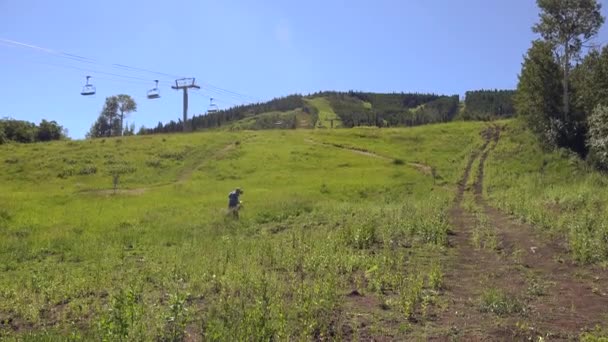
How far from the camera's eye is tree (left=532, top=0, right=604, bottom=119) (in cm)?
4681

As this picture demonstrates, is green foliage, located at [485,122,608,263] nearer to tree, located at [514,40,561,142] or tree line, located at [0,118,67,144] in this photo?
tree, located at [514,40,561,142]

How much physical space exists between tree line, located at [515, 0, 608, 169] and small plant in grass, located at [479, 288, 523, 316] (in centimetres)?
4201

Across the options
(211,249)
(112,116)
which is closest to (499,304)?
(211,249)

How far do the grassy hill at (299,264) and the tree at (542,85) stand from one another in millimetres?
9495

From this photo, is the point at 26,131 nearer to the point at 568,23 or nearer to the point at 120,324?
the point at 568,23

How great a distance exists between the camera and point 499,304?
859cm

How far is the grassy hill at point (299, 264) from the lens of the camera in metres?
7.90

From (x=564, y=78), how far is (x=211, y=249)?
4536cm

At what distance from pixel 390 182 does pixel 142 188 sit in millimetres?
21459

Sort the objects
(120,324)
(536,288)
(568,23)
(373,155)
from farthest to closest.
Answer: (373,155)
(568,23)
(536,288)
(120,324)

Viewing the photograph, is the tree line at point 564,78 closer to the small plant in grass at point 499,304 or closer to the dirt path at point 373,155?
the dirt path at point 373,155

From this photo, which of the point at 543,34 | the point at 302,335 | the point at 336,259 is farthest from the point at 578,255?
the point at 543,34

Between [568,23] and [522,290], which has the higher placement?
[568,23]

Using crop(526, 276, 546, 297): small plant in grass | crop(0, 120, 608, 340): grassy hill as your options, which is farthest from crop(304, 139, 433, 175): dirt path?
crop(526, 276, 546, 297): small plant in grass
